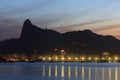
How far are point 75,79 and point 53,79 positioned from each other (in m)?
3.46

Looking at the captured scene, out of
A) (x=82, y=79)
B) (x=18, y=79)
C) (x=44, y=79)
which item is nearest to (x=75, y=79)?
(x=82, y=79)

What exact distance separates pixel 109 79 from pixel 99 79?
183cm

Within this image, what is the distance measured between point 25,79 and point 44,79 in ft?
9.64

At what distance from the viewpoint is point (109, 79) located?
59.8 m

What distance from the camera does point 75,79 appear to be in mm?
59688

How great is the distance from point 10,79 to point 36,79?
158 inches

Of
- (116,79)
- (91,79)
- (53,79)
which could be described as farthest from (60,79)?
(116,79)

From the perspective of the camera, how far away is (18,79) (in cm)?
5869

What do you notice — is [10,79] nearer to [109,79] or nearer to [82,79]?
[82,79]

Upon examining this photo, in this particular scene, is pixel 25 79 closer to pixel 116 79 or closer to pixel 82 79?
pixel 82 79

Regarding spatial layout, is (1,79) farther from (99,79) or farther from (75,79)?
(99,79)

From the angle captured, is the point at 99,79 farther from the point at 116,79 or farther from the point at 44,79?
the point at 44,79

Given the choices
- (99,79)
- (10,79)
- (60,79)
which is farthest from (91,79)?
(10,79)

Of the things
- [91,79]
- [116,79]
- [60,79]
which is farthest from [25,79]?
[116,79]
